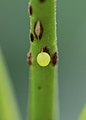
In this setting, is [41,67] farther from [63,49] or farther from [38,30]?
[63,49]

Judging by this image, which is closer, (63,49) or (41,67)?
(41,67)

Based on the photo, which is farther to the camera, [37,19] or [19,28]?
[19,28]

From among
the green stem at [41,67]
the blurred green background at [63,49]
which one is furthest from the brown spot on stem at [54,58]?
the blurred green background at [63,49]

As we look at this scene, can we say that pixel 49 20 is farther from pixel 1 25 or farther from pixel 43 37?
pixel 1 25

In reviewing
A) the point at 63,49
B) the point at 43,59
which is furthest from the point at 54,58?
the point at 63,49

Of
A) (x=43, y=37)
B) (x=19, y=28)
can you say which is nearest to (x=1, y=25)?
(x=19, y=28)

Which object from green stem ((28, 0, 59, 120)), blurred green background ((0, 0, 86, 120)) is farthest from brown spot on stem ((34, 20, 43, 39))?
blurred green background ((0, 0, 86, 120))

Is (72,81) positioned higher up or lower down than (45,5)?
lower down

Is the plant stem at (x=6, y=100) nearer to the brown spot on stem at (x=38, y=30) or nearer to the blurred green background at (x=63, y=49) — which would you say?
the brown spot on stem at (x=38, y=30)
